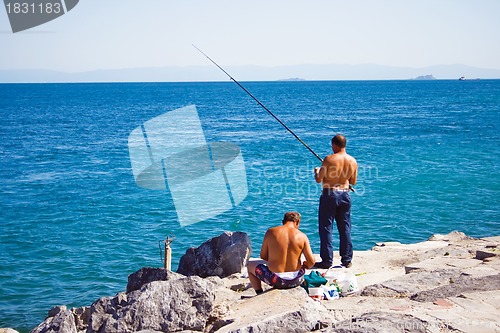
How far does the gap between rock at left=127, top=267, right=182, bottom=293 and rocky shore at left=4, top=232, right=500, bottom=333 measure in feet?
0.08

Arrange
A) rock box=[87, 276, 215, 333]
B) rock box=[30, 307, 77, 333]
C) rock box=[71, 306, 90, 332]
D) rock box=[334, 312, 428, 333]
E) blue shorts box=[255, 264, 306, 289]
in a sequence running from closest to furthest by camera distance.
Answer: rock box=[334, 312, 428, 333]
rock box=[87, 276, 215, 333]
blue shorts box=[255, 264, 306, 289]
rock box=[30, 307, 77, 333]
rock box=[71, 306, 90, 332]

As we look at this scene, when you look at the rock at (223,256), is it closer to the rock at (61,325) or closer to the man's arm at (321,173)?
the man's arm at (321,173)

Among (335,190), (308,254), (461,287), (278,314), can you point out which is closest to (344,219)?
(335,190)

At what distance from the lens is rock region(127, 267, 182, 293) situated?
777 cm

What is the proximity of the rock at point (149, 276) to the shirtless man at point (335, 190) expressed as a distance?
2127 mm

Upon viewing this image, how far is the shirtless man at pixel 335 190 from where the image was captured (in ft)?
24.5

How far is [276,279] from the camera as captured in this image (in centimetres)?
614

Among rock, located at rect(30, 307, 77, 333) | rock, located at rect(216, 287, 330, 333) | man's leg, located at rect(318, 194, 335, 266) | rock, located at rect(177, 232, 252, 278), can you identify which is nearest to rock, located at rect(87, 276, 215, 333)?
rock, located at rect(216, 287, 330, 333)

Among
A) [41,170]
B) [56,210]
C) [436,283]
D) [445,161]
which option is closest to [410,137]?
[445,161]

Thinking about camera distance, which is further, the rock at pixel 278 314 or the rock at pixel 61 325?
the rock at pixel 61 325

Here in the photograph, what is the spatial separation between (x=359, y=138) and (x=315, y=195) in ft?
65.2

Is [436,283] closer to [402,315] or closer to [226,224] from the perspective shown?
[402,315]

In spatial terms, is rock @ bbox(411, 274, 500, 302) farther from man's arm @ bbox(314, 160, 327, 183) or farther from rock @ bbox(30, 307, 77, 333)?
rock @ bbox(30, 307, 77, 333)

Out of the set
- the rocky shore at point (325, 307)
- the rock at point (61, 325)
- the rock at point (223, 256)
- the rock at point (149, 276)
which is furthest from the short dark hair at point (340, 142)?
the rock at point (61, 325)
